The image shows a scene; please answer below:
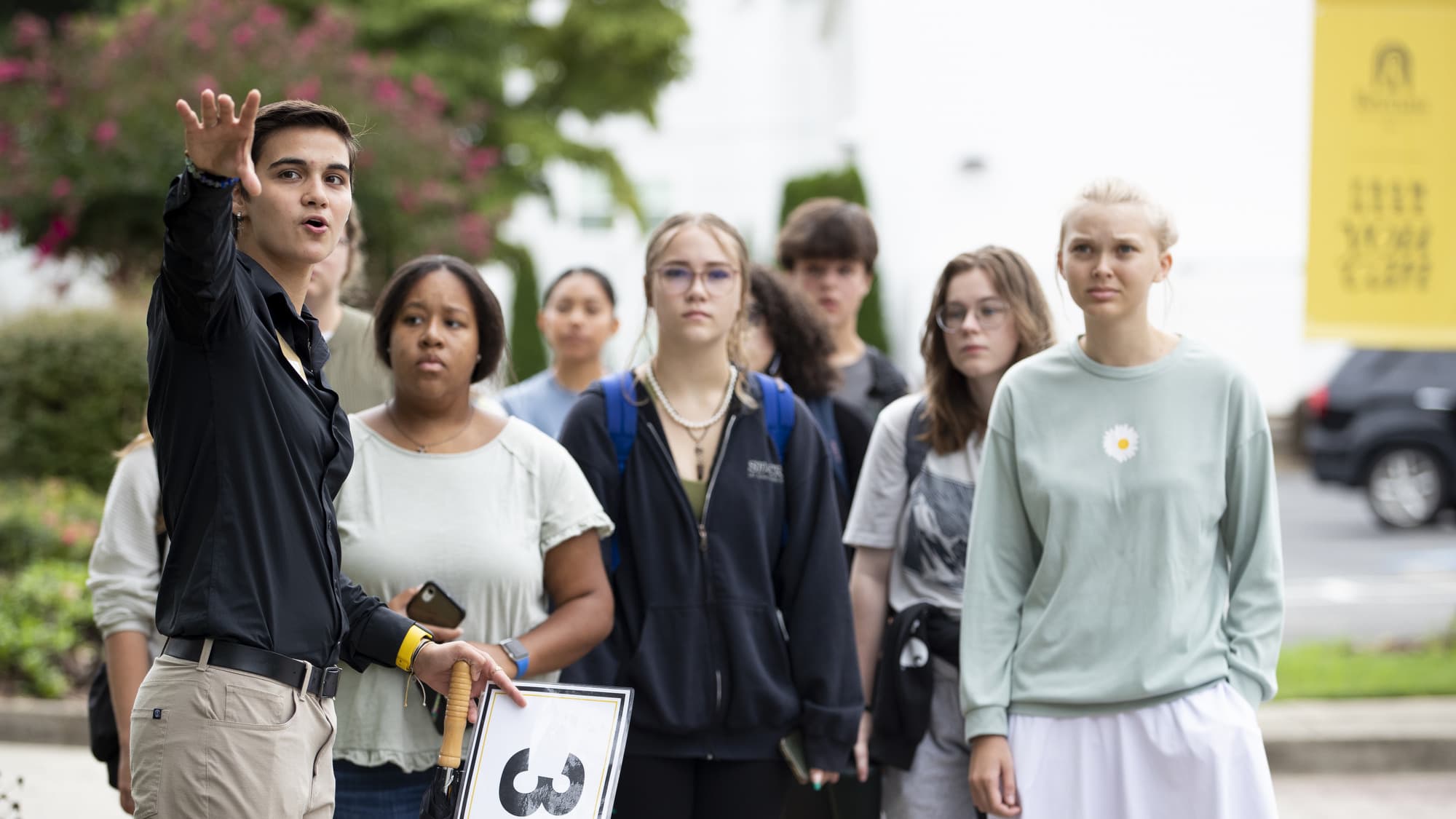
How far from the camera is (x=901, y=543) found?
4.00 m

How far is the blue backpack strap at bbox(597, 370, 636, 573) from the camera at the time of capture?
3666 millimetres

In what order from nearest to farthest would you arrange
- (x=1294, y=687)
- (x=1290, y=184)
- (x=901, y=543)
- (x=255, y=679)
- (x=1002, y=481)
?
(x=255, y=679), (x=1002, y=481), (x=901, y=543), (x=1294, y=687), (x=1290, y=184)

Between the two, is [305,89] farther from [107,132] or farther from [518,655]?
[518,655]

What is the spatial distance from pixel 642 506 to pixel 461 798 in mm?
1027

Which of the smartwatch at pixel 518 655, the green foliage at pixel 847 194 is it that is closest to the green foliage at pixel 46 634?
the smartwatch at pixel 518 655

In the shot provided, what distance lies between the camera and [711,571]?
3580 mm

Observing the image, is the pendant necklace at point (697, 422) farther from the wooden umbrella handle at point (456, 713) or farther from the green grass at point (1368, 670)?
the green grass at point (1368, 670)

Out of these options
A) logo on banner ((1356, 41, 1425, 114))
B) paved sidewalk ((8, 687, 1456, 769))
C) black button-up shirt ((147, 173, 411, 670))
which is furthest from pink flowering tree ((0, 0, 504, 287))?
black button-up shirt ((147, 173, 411, 670))

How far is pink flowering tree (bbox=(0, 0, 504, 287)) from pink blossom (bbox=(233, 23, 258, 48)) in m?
0.01

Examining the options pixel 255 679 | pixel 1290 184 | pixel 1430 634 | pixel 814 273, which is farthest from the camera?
pixel 1290 184

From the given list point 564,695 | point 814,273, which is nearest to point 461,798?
point 564,695

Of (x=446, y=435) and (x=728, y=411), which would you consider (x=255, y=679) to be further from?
(x=728, y=411)

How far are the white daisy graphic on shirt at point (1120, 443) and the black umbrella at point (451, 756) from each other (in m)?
1.49

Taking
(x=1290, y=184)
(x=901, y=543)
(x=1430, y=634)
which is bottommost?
(x=1430, y=634)
